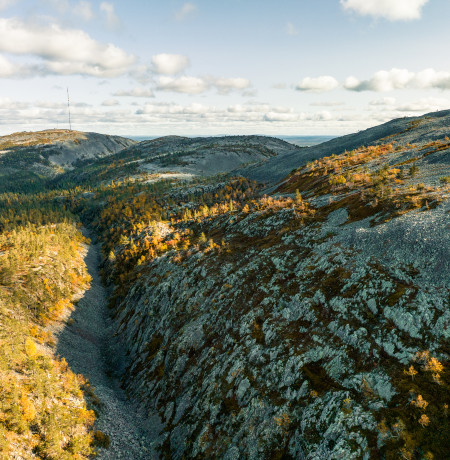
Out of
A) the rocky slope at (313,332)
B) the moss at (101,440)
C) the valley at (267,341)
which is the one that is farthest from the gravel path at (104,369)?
the rocky slope at (313,332)

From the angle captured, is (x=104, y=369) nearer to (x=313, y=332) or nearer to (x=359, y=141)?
(x=313, y=332)

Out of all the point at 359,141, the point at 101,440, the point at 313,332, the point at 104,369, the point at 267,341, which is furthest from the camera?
the point at 359,141

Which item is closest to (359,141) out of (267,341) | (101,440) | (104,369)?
(267,341)

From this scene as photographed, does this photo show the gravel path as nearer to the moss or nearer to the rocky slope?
the moss

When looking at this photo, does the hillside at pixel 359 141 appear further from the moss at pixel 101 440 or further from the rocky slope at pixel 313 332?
the moss at pixel 101 440

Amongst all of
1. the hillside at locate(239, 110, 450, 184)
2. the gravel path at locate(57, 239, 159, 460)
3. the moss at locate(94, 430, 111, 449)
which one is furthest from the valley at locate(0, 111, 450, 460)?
the hillside at locate(239, 110, 450, 184)

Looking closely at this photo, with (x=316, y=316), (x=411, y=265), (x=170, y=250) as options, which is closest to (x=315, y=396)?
(x=316, y=316)
